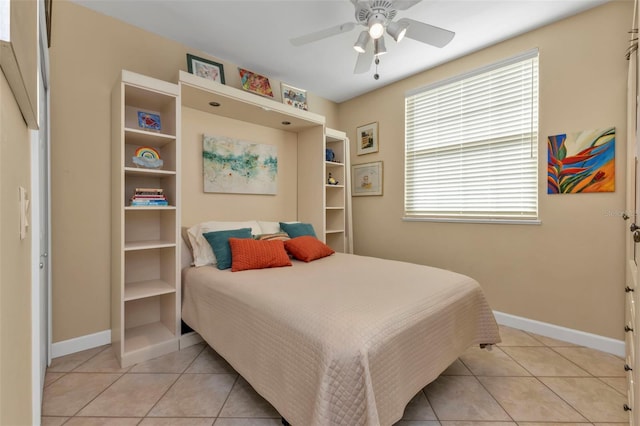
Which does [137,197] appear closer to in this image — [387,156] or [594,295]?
[387,156]

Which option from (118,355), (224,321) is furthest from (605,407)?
(118,355)

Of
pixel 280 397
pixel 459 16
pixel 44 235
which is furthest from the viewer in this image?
pixel 459 16

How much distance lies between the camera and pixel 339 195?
396cm

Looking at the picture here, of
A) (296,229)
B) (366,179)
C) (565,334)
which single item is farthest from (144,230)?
(565,334)

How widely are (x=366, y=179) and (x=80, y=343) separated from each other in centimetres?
342

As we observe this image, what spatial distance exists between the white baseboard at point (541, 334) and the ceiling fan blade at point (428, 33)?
2562 millimetres

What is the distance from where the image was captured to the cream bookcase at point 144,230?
2121 mm

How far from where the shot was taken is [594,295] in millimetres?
2357

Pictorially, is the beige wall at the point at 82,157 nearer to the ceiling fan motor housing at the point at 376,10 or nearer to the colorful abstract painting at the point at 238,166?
the colorful abstract painting at the point at 238,166

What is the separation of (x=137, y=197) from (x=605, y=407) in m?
3.39

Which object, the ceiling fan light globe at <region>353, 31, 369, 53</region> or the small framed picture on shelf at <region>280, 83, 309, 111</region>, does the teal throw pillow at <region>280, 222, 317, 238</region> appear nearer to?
the small framed picture on shelf at <region>280, 83, 309, 111</region>

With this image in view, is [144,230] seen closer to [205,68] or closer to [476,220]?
[205,68]

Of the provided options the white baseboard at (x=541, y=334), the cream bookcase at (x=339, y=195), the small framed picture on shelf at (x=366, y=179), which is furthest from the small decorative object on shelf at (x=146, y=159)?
the small framed picture on shelf at (x=366, y=179)

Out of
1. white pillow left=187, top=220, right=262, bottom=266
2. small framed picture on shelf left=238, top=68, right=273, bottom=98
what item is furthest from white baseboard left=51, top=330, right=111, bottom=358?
small framed picture on shelf left=238, top=68, right=273, bottom=98
